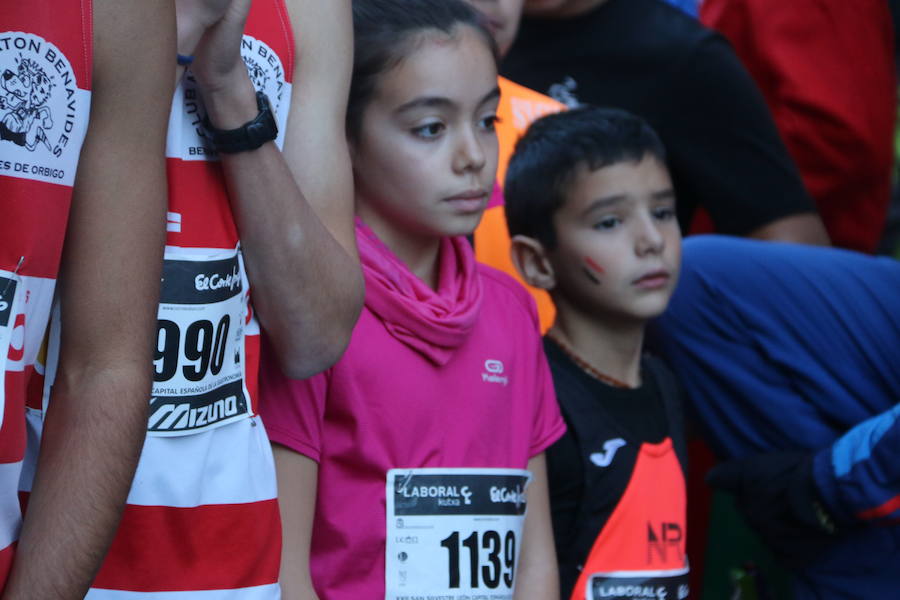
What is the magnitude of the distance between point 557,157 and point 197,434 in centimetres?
130

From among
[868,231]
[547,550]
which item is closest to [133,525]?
[547,550]

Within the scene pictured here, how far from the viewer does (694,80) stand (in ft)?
11.8

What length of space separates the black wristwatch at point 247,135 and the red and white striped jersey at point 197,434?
0.04 m

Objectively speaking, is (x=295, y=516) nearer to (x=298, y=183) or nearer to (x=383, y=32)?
(x=298, y=183)

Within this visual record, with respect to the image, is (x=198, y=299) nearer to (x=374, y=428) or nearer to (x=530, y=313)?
(x=374, y=428)

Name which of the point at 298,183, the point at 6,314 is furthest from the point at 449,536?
the point at 6,314

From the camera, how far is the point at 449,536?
2227 millimetres

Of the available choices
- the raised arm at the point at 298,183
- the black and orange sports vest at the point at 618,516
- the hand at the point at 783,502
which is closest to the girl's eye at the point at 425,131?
the raised arm at the point at 298,183

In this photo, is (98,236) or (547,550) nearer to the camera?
(98,236)

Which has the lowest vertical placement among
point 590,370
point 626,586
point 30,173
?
point 626,586

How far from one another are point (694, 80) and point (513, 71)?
1.63 ft

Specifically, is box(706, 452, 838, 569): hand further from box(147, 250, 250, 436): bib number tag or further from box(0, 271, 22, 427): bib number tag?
box(0, 271, 22, 427): bib number tag

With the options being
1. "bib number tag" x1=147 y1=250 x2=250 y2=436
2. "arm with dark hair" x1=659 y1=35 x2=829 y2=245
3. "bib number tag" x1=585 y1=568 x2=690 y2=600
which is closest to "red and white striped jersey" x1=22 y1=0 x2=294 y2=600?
"bib number tag" x1=147 y1=250 x2=250 y2=436

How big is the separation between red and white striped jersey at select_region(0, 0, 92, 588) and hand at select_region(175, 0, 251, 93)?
16cm
